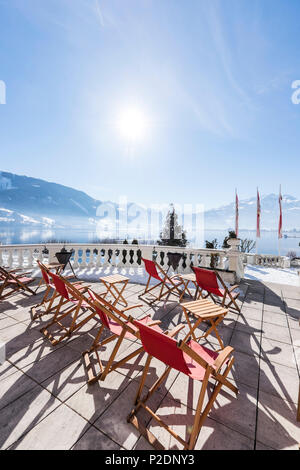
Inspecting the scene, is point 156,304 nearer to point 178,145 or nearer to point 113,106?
point 113,106

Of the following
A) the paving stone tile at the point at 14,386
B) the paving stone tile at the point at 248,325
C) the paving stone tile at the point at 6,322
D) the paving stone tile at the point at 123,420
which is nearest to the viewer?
the paving stone tile at the point at 123,420

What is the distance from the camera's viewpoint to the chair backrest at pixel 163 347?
56.9 inches

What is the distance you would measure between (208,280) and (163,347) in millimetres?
2678

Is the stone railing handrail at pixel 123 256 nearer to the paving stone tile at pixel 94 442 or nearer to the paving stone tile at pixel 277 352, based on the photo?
the paving stone tile at pixel 277 352

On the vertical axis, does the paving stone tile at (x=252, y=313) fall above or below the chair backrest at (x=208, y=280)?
below

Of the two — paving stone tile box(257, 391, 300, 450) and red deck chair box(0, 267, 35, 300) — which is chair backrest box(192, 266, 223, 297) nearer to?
paving stone tile box(257, 391, 300, 450)

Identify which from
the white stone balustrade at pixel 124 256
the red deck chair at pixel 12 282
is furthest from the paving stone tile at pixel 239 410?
the white stone balustrade at pixel 124 256

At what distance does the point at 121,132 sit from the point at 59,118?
13.3 ft

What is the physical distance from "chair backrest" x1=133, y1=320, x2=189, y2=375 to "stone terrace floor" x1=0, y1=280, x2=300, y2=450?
591 millimetres

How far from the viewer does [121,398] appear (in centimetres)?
190

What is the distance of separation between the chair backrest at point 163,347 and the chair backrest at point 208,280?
2.45 meters

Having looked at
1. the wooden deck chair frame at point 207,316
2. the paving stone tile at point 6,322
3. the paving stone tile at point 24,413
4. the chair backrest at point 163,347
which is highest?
the chair backrest at point 163,347

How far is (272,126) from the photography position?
34.4ft

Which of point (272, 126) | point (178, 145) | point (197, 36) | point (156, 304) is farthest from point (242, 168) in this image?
point (156, 304)
